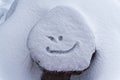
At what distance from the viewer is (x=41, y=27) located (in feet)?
5.46

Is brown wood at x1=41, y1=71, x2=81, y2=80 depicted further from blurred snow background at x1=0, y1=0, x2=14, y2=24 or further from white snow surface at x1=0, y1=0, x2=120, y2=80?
blurred snow background at x1=0, y1=0, x2=14, y2=24

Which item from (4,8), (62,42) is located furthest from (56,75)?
(4,8)

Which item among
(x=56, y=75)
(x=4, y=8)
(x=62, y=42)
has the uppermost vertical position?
(x=62, y=42)

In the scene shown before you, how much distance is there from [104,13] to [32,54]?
1.74ft

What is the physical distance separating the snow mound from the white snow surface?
0.23 feet

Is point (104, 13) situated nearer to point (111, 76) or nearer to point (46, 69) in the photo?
point (111, 76)

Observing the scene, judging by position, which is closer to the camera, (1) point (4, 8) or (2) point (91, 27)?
(2) point (91, 27)

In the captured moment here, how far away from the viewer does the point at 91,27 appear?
1664 millimetres

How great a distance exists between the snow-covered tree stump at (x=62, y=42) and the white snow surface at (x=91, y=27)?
0.22 ft

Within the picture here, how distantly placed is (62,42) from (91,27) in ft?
0.68

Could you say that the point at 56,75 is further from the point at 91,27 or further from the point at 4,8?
the point at 4,8

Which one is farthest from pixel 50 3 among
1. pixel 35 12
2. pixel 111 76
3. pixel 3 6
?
pixel 3 6

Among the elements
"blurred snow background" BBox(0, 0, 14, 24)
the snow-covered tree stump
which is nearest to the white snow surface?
the snow-covered tree stump

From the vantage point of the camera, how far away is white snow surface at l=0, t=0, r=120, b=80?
1.66 m
